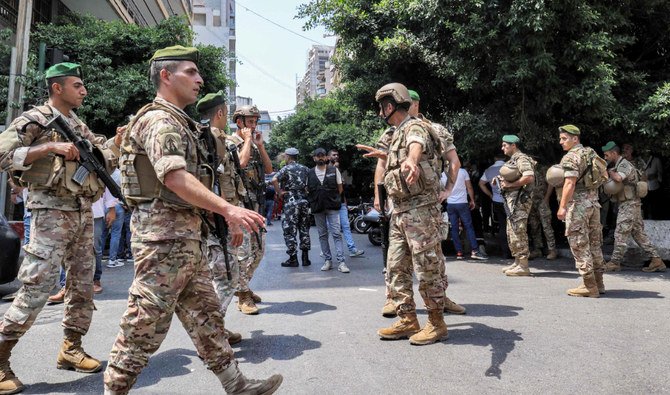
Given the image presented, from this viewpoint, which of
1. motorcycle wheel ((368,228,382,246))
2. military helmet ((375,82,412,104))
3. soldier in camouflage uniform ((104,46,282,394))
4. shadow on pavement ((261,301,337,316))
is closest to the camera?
soldier in camouflage uniform ((104,46,282,394))

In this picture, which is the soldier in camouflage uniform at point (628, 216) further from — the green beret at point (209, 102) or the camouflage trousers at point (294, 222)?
the green beret at point (209, 102)

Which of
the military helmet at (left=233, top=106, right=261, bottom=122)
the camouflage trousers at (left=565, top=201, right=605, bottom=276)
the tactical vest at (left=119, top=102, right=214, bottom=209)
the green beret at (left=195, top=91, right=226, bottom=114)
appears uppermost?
the military helmet at (left=233, top=106, right=261, bottom=122)

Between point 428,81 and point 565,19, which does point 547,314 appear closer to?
point 565,19

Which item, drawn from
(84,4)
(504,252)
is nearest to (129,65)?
(84,4)

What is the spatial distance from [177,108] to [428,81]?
8.22 m

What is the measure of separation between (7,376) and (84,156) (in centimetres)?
143

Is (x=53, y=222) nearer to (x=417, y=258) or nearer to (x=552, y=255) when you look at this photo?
(x=417, y=258)

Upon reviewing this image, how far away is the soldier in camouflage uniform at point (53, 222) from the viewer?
3.17 metres

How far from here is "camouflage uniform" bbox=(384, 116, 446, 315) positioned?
12.8ft

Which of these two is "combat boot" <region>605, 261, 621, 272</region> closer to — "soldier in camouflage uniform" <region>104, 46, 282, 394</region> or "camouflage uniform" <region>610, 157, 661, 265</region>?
"camouflage uniform" <region>610, 157, 661, 265</region>

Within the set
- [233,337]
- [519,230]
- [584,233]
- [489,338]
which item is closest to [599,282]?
[584,233]

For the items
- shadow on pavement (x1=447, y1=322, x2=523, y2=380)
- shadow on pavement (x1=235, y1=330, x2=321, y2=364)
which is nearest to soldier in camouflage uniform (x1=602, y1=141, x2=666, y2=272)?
shadow on pavement (x1=447, y1=322, x2=523, y2=380)

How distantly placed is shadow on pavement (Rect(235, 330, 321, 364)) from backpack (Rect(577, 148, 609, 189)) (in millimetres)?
3683

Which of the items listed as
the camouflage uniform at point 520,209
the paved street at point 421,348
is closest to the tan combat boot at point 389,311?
the paved street at point 421,348
